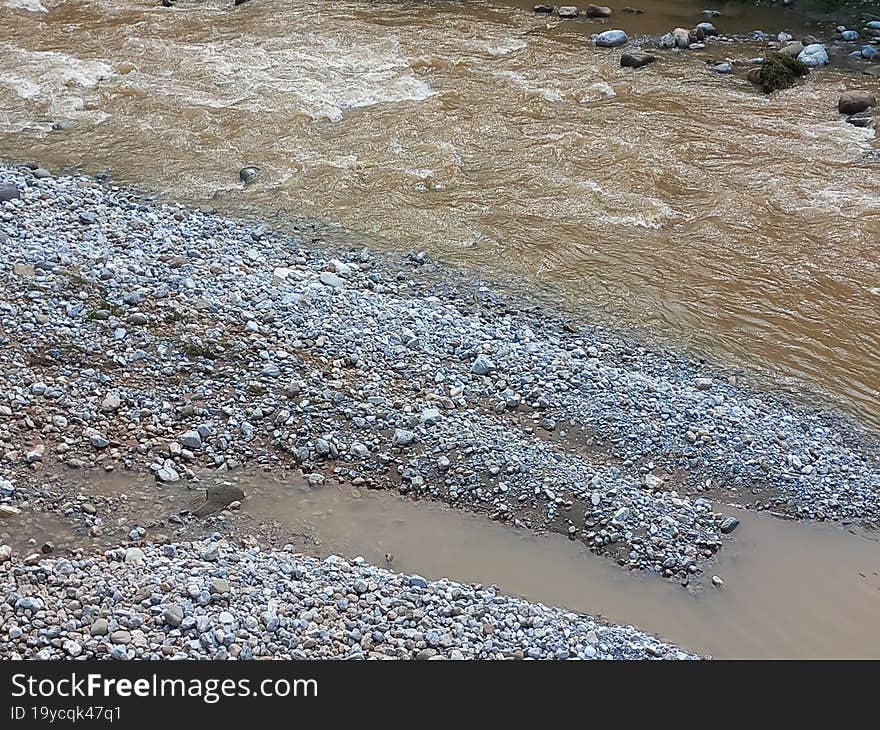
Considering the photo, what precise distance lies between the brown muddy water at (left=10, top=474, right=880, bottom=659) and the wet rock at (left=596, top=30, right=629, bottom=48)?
1243 cm

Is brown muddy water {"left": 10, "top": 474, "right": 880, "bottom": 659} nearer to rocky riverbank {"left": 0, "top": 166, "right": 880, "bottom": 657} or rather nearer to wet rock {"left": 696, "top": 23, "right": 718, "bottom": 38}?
rocky riverbank {"left": 0, "top": 166, "right": 880, "bottom": 657}

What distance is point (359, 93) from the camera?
15766 millimetres

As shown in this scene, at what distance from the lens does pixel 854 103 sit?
1516cm

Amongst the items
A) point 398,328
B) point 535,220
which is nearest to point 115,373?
point 398,328

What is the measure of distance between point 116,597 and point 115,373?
2.87m

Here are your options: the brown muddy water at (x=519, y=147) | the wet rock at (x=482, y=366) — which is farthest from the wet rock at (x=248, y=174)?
the wet rock at (x=482, y=366)

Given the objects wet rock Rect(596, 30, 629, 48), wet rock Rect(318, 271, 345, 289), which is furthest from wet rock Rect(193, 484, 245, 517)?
wet rock Rect(596, 30, 629, 48)

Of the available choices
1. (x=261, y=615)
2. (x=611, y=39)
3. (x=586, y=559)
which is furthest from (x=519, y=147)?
(x=261, y=615)

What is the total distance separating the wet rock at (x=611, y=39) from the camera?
18094 mm

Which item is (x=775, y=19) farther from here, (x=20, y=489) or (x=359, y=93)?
(x=20, y=489)

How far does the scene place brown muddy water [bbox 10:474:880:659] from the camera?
6.85 meters

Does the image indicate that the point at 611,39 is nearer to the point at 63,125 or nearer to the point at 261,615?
the point at 63,125

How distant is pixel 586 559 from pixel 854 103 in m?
10.9

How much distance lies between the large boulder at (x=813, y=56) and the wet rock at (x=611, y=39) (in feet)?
10.3
